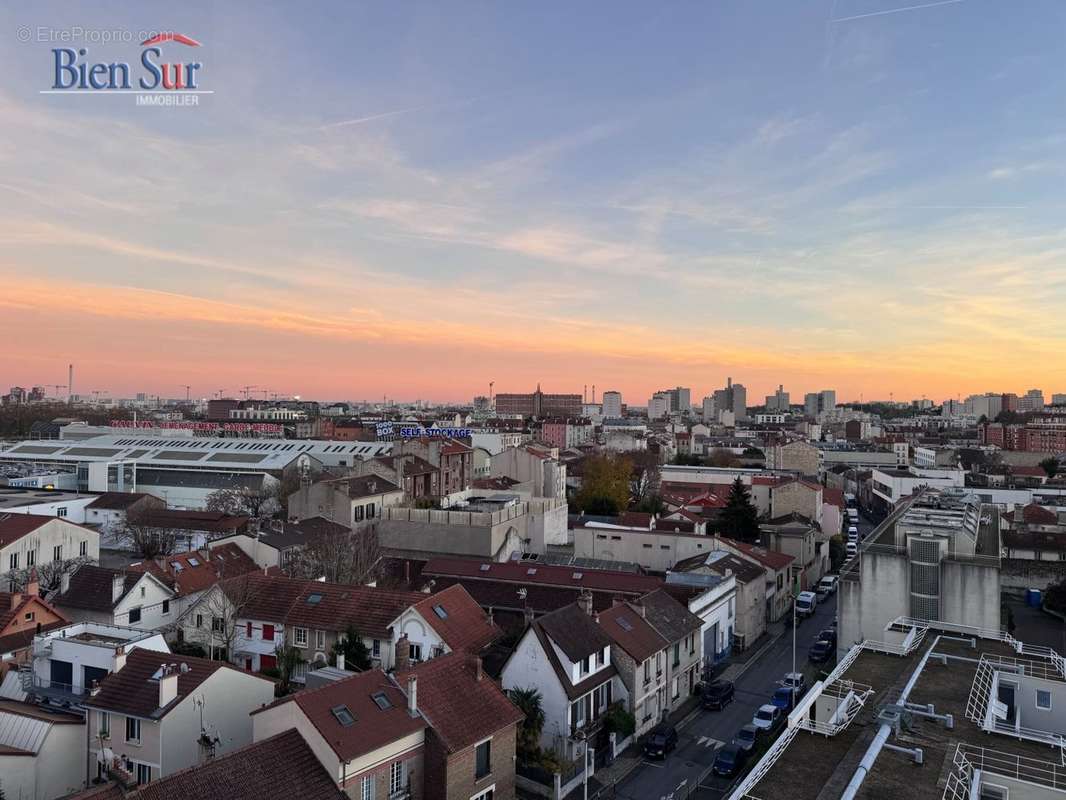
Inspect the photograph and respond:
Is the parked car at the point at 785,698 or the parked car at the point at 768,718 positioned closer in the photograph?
the parked car at the point at 768,718

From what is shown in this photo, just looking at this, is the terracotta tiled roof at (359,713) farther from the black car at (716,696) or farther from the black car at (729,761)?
the black car at (716,696)

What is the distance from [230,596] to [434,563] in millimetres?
10231

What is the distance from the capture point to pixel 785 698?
25609mm

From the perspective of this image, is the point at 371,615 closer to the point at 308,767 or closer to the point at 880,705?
the point at 308,767

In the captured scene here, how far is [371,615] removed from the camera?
24.8m

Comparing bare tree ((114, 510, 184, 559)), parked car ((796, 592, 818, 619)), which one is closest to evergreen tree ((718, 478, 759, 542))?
parked car ((796, 592, 818, 619))

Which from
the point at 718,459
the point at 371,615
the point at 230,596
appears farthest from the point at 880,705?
the point at 718,459

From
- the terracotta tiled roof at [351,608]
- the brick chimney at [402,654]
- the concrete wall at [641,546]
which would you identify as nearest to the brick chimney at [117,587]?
the terracotta tiled roof at [351,608]

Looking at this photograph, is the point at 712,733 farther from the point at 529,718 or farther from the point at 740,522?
the point at 740,522

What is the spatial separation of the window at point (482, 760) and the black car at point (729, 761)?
704 cm

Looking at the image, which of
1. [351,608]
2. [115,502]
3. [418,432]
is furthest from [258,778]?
[418,432]

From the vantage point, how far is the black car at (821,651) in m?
30.7

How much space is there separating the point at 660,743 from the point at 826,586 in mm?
24342

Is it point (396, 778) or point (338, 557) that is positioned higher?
point (338, 557)
